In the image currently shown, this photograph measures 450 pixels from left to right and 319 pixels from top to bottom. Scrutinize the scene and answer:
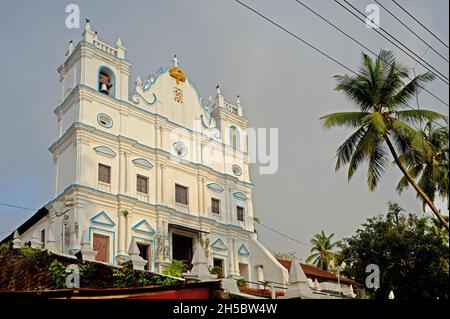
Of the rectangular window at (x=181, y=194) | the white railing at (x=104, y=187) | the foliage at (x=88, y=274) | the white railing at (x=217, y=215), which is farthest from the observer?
the white railing at (x=217, y=215)

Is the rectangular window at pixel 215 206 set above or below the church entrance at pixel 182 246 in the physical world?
above

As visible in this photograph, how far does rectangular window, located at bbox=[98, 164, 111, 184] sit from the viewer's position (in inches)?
903

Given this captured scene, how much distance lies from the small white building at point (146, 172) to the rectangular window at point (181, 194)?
0.16ft

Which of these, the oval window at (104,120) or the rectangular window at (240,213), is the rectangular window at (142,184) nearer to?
the oval window at (104,120)

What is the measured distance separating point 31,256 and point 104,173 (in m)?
9.00

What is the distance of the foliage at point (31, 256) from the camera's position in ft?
46.7

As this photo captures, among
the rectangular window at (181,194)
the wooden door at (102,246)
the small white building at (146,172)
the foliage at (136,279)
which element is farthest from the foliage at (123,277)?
the rectangular window at (181,194)

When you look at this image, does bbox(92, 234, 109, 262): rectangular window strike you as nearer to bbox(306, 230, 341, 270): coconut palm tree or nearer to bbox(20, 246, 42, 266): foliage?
bbox(20, 246, 42, 266): foliage

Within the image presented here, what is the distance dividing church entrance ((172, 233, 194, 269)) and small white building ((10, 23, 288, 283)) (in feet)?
0.15

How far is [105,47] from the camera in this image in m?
25.0

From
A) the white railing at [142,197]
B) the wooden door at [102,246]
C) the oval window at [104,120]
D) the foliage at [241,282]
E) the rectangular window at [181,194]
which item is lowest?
the foliage at [241,282]

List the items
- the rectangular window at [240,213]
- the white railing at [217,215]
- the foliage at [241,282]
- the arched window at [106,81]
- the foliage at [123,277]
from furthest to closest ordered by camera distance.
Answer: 1. the rectangular window at [240,213]
2. the white railing at [217,215]
3. the arched window at [106,81]
4. the foliage at [241,282]
5. the foliage at [123,277]

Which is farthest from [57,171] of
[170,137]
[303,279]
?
[303,279]
